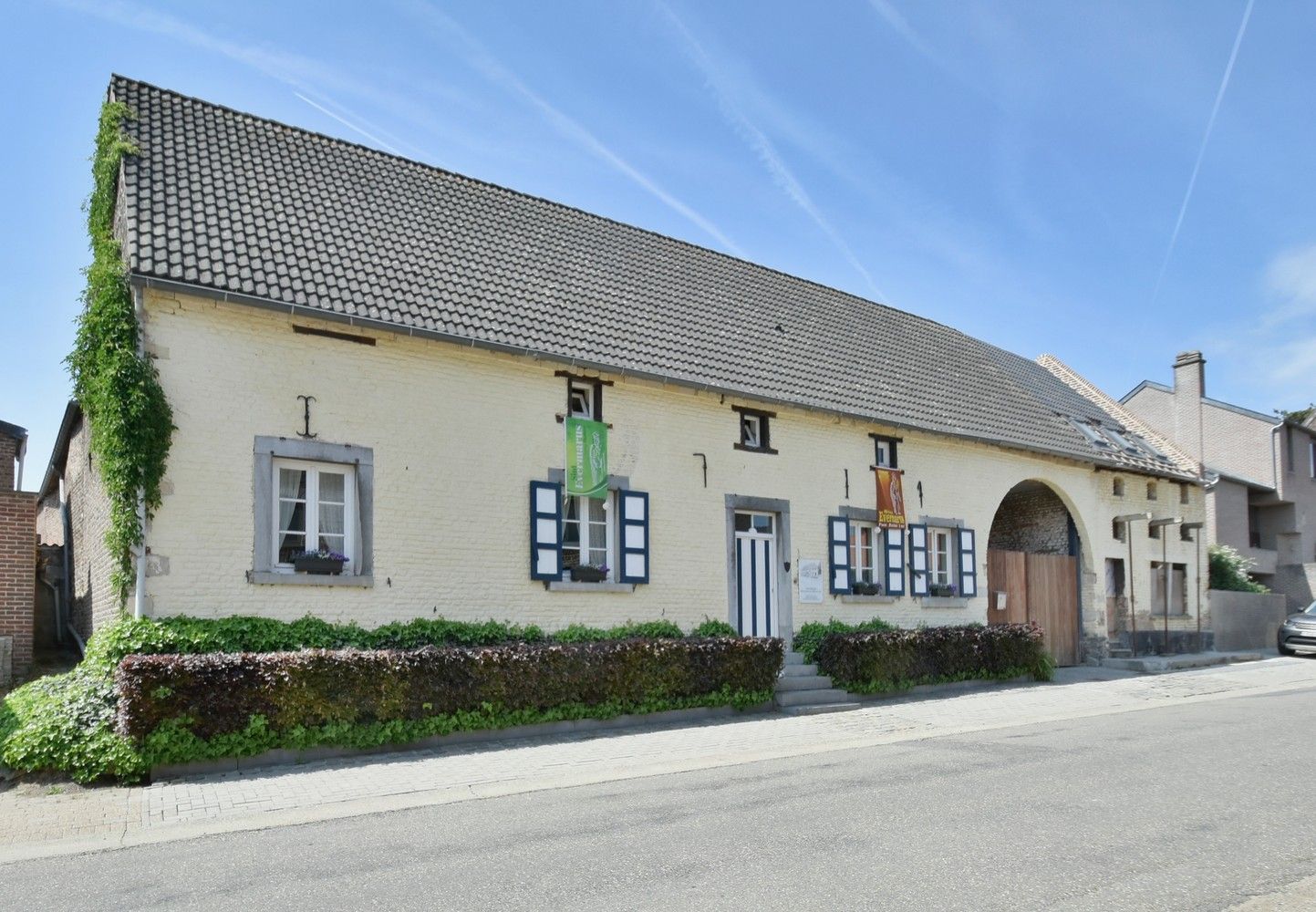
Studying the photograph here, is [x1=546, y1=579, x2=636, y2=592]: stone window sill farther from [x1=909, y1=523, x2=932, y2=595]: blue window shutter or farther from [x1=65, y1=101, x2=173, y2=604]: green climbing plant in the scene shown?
[x1=909, y1=523, x2=932, y2=595]: blue window shutter

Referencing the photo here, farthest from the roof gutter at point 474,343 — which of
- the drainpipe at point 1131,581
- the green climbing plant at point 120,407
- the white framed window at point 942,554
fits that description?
the drainpipe at point 1131,581

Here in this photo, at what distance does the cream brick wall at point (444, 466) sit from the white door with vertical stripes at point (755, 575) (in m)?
0.36

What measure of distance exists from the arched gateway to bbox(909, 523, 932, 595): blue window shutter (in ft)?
7.36

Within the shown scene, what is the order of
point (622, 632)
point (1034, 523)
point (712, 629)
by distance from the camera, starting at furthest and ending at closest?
1. point (1034, 523)
2. point (712, 629)
3. point (622, 632)

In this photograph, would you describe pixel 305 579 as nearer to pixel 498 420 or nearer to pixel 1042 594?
pixel 498 420

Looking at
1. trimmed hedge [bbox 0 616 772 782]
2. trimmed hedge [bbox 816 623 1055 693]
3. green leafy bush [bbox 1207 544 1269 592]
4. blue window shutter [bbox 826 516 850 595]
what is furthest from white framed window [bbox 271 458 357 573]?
green leafy bush [bbox 1207 544 1269 592]

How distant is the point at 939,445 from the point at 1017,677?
412 centimetres

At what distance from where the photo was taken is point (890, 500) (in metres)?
16.8

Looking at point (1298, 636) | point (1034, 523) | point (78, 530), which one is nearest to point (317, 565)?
point (78, 530)

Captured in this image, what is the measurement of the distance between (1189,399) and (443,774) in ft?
104

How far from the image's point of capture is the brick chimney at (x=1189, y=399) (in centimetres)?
3275

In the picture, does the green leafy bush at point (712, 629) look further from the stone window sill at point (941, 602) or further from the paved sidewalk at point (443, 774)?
the stone window sill at point (941, 602)

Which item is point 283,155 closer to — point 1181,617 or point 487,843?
point 487,843

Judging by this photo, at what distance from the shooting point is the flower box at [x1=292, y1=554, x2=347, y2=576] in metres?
10.9
